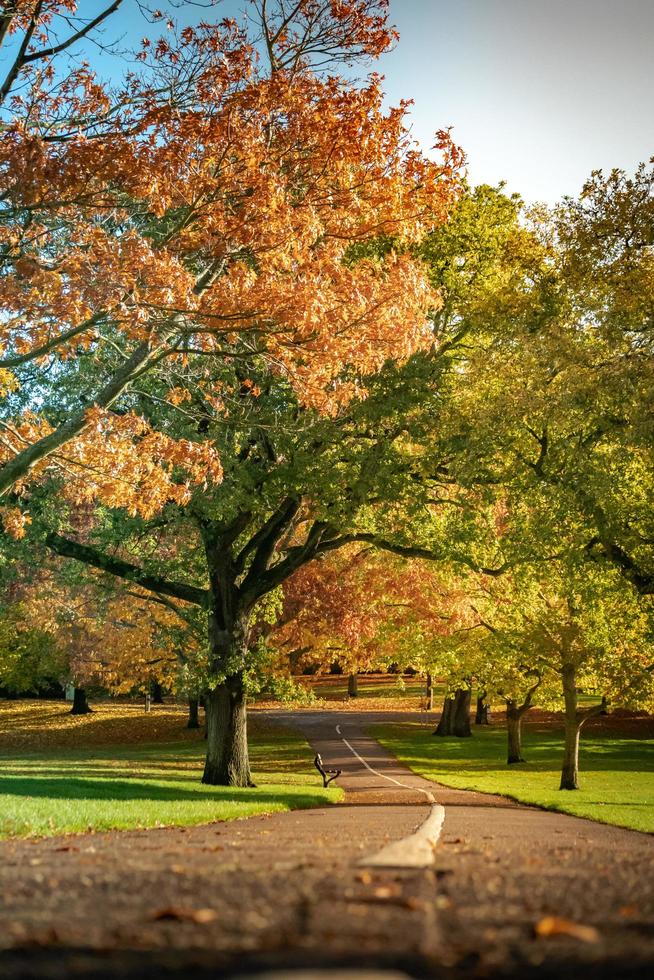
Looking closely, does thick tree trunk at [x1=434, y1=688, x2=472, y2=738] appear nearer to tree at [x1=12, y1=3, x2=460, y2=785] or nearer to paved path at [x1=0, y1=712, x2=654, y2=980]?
tree at [x1=12, y1=3, x2=460, y2=785]

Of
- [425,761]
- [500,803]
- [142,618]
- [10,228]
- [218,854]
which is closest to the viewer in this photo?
[218,854]

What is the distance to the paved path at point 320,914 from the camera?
258 cm

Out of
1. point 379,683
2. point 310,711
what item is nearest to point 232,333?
point 310,711

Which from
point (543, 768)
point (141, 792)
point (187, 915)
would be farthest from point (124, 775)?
point (187, 915)

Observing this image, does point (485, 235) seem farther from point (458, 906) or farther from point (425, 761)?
point (425, 761)

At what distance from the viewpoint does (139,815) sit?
12016 millimetres

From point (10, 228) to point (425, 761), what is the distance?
1139 inches

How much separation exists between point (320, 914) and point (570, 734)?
27299 mm

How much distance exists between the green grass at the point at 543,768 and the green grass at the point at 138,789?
4988 mm

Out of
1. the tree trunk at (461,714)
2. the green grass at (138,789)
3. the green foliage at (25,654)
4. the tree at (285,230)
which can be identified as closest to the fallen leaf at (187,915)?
the green grass at (138,789)

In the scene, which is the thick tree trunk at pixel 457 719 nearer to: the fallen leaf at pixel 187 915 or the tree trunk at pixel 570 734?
the tree trunk at pixel 570 734

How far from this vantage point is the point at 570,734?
28297 mm

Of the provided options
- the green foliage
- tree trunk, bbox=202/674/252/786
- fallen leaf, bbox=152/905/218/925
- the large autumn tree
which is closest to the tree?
the large autumn tree

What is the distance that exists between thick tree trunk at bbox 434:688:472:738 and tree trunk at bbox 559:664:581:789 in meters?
15.1
